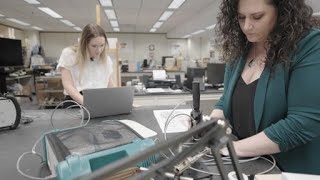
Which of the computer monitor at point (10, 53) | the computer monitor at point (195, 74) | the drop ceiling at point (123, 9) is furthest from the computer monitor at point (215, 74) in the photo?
the computer monitor at point (10, 53)

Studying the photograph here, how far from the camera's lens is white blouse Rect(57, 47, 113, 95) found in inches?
73.9

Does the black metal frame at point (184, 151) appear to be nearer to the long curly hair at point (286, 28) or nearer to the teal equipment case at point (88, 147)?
the teal equipment case at point (88, 147)

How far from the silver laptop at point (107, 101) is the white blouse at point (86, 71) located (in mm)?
445

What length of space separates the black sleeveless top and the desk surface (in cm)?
16

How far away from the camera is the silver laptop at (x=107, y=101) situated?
4.83 feet

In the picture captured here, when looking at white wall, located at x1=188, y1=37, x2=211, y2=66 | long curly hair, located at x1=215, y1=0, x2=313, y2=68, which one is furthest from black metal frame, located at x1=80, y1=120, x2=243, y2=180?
white wall, located at x1=188, y1=37, x2=211, y2=66

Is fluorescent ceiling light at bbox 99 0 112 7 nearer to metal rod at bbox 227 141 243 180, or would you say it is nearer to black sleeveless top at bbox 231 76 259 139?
black sleeveless top at bbox 231 76 259 139

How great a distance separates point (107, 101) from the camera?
1533 millimetres

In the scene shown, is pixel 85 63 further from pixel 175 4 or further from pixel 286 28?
pixel 175 4

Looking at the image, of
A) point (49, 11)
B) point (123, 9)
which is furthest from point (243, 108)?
point (49, 11)

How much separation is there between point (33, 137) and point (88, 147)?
2.14 feet

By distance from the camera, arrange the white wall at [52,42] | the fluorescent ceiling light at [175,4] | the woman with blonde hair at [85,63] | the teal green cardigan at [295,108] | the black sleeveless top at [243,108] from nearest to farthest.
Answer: the teal green cardigan at [295,108]
the black sleeveless top at [243,108]
the woman with blonde hair at [85,63]
the fluorescent ceiling light at [175,4]
the white wall at [52,42]

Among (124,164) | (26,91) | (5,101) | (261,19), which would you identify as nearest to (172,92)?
(5,101)

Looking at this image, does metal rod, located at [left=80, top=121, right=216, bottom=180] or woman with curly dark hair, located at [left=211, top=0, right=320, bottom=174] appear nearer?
metal rod, located at [left=80, top=121, right=216, bottom=180]
